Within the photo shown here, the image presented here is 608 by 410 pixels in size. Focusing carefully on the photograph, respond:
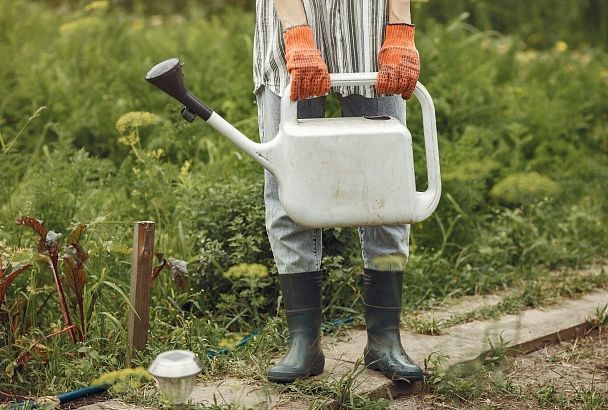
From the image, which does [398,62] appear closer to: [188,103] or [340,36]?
[340,36]

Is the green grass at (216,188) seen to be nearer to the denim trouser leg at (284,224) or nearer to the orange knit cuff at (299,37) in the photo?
the denim trouser leg at (284,224)

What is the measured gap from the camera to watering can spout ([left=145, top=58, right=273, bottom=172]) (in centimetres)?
237

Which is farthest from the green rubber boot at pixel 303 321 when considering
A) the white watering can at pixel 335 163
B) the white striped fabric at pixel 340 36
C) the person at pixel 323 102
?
the white striped fabric at pixel 340 36

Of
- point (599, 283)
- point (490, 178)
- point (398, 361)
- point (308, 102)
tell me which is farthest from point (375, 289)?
point (490, 178)

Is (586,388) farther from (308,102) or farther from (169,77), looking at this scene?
(169,77)

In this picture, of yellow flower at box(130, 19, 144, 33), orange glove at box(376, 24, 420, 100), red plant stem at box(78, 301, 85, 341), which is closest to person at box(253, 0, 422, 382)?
orange glove at box(376, 24, 420, 100)

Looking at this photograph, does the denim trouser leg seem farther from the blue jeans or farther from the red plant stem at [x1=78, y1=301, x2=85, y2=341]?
the red plant stem at [x1=78, y1=301, x2=85, y2=341]

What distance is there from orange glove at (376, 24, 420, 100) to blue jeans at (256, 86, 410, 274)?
15cm

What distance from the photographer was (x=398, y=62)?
7.97 ft

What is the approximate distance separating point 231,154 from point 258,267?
1225 mm

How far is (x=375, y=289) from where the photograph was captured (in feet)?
8.92

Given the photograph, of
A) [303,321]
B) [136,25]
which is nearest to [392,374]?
[303,321]

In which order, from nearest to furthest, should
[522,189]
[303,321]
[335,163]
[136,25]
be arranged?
[335,163] → [303,321] → [522,189] → [136,25]

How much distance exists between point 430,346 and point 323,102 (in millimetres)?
844
